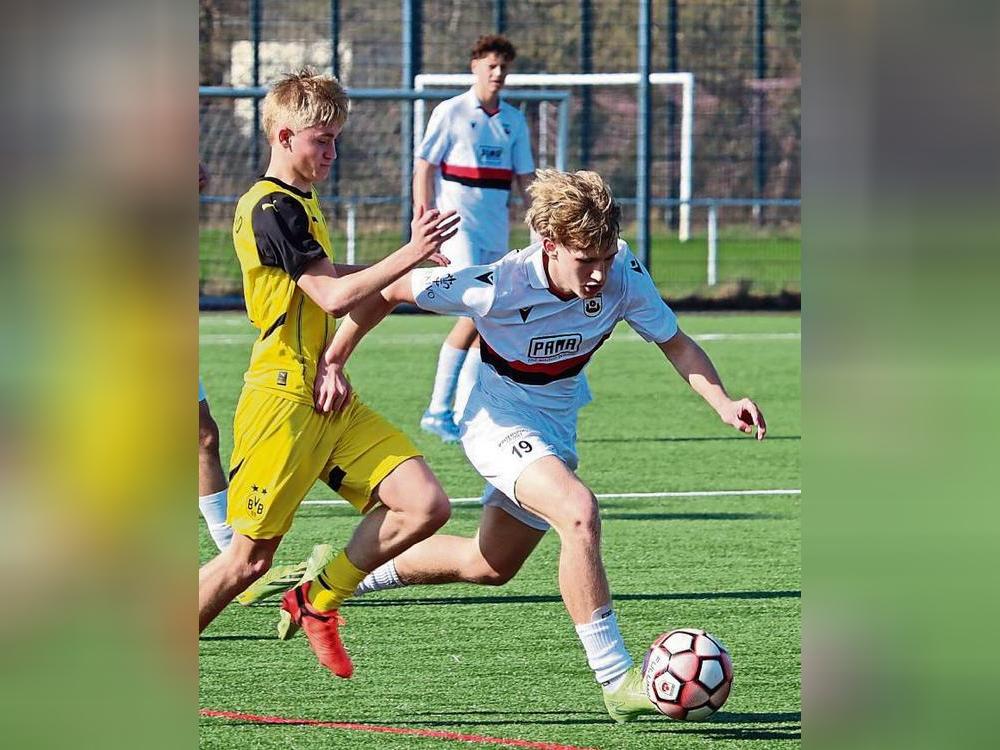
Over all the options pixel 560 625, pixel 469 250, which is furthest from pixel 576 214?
pixel 469 250

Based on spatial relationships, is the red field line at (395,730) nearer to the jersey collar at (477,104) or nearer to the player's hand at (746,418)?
the player's hand at (746,418)

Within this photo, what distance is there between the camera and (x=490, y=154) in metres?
10.6

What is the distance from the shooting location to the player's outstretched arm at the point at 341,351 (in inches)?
179

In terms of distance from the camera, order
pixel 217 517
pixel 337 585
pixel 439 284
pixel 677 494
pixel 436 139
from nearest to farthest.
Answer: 1. pixel 439 284
2. pixel 337 585
3. pixel 217 517
4. pixel 677 494
5. pixel 436 139

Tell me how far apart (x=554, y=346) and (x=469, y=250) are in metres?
5.80

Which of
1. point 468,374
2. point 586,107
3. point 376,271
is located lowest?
point 468,374

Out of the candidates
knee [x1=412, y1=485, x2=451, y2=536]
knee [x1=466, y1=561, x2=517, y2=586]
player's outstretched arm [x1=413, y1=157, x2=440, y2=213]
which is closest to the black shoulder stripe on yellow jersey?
knee [x1=412, y1=485, x2=451, y2=536]

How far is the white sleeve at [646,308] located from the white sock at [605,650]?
2.95 ft

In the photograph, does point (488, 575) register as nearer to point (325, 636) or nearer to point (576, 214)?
point (325, 636)

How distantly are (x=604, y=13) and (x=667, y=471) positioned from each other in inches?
711

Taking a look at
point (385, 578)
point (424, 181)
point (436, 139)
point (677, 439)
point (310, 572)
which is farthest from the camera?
point (436, 139)

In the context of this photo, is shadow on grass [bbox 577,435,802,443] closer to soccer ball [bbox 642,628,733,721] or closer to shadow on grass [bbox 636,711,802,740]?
shadow on grass [bbox 636,711,802,740]

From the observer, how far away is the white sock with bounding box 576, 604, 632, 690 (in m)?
4.28

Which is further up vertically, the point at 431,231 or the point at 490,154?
the point at 490,154
